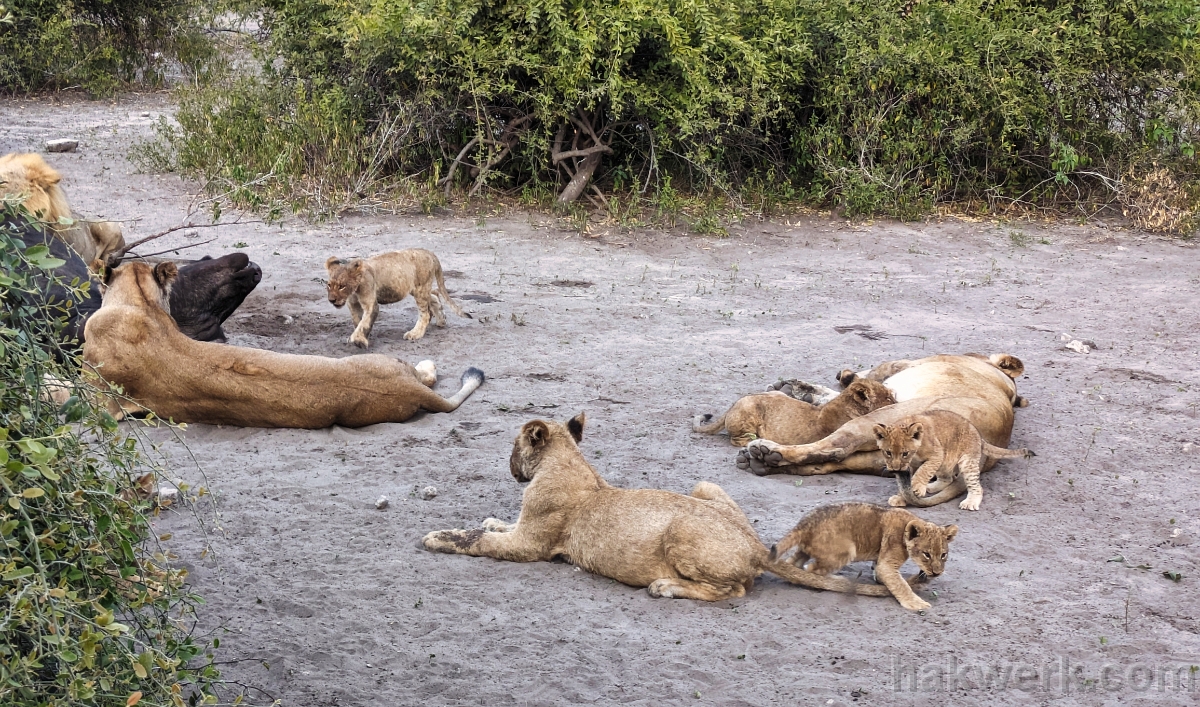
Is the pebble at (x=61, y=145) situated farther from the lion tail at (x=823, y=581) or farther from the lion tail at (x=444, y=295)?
the lion tail at (x=823, y=581)

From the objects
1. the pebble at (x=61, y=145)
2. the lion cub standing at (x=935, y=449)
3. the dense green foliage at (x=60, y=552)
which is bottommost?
the pebble at (x=61, y=145)

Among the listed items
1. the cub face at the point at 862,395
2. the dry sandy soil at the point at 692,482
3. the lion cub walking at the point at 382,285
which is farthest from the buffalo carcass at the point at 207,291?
the cub face at the point at 862,395

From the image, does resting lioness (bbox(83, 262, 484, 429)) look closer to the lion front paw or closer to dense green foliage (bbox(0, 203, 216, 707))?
the lion front paw

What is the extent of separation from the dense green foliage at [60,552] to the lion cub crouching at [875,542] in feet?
A: 9.13

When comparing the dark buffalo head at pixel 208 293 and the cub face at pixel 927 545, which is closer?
the cub face at pixel 927 545

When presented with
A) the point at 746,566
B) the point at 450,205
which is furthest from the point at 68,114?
the point at 746,566

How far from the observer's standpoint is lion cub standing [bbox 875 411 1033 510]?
5781 millimetres

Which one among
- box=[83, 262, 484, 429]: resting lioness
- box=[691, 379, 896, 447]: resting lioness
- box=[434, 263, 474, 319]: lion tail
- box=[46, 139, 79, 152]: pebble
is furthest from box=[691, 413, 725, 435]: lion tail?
box=[46, 139, 79, 152]: pebble

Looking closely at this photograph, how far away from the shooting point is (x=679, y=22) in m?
12.4

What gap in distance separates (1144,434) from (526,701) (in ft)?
15.6

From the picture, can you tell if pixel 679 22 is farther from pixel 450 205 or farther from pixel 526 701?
pixel 526 701

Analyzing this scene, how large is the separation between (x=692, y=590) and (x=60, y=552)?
281 cm

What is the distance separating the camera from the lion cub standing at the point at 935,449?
228 inches

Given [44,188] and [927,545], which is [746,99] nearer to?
[44,188]
